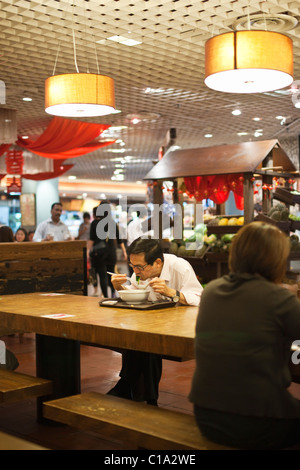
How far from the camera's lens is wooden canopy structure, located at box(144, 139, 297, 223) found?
6.65 m

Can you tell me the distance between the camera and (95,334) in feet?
9.25

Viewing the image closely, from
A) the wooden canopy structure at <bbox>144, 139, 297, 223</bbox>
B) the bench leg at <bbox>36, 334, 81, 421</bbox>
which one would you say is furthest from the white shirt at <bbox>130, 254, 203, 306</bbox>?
the wooden canopy structure at <bbox>144, 139, 297, 223</bbox>

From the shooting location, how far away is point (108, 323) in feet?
9.36

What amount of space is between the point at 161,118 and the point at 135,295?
21.9ft

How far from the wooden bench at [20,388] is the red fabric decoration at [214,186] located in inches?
176

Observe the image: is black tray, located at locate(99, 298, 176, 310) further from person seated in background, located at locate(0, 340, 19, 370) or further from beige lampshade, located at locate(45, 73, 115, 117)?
beige lampshade, located at locate(45, 73, 115, 117)

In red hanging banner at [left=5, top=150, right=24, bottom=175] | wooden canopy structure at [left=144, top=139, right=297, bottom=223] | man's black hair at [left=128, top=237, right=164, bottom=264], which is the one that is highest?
red hanging banner at [left=5, top=150, right=24, bottom=175]

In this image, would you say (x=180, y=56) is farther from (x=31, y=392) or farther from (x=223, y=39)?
(x=31, y=392)

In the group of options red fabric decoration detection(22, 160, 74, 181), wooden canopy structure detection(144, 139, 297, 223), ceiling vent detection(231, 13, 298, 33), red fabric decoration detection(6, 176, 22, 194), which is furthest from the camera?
red fabric decoration detection(6, 176, 22, 194)

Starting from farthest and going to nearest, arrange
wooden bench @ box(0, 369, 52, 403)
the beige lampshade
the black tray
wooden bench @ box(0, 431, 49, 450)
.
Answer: the beige lampshade
the black tray
wooden bench @ box(0, 369, 52, 403)
wooden bench @ box(0, 431, 49, 450)

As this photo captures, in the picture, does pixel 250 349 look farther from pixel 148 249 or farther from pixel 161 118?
pixel 161 118

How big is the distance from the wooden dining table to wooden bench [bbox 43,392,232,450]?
0.96 ft

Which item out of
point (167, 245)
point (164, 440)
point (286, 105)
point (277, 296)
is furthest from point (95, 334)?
point (286, 105)

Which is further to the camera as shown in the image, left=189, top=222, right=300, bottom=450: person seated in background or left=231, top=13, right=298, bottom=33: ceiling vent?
left=231, top=13, right=298, bottom=33: ceiling vent
